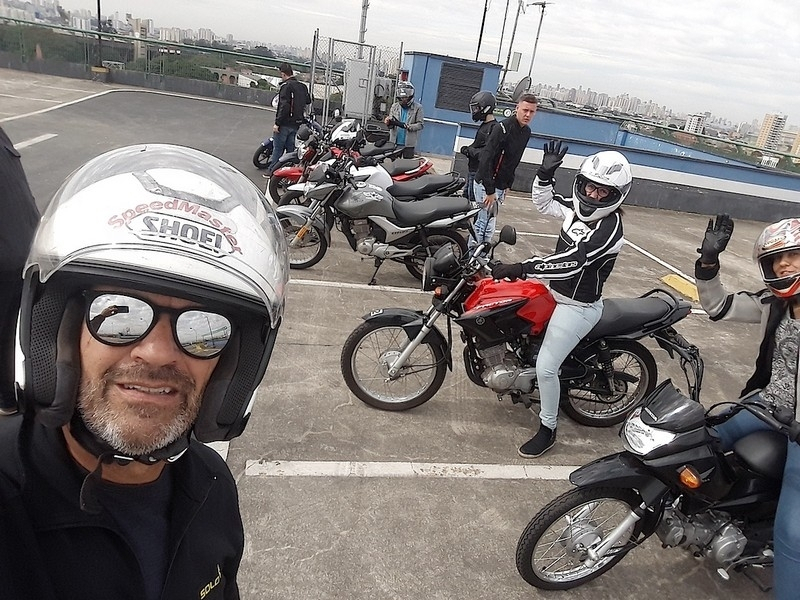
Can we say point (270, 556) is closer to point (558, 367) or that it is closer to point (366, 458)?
point (366, 458)

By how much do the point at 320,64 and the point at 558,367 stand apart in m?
12.5

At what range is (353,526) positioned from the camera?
283 centimetres

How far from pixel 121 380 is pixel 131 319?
112 mm

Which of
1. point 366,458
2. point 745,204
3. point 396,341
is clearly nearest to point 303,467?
point 366,458

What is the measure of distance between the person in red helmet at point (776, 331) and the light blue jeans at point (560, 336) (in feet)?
2.07

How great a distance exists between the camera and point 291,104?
9344 millimetres

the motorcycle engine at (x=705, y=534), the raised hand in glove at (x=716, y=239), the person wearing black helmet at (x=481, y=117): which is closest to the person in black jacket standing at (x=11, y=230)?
the motorcycle engine at (x=705, y=534)

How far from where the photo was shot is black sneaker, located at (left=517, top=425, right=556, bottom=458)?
3545mm

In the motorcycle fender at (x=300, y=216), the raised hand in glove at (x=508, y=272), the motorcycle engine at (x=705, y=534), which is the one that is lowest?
the motorcycle engine at (x=705, y=534)

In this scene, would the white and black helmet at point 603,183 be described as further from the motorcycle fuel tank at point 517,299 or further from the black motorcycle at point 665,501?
the black motorcycle at point 665,501

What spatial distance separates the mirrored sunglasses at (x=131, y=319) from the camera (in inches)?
39.3

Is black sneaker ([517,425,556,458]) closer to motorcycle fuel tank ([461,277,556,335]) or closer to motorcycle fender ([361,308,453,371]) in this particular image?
motorcycle fuel tank ([461,277,556,335])

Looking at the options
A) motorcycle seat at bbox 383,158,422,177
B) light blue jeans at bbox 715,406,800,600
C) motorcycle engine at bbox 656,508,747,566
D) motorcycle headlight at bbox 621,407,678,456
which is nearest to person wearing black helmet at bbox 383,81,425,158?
motorcycle seat at bbox 383,158,422,177

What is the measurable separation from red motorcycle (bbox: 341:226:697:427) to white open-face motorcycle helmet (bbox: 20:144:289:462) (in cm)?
233
